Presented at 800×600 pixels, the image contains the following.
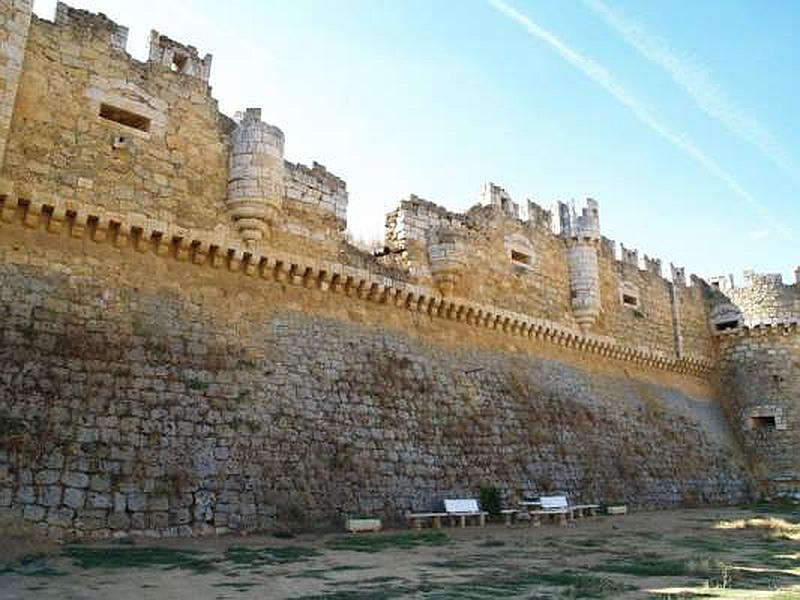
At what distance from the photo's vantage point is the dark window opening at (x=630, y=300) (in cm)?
2045

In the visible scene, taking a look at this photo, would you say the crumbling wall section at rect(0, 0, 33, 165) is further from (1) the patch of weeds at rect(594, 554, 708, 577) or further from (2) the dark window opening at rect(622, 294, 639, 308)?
(2) the dark window opening at rect(622, 294, 639, 308)

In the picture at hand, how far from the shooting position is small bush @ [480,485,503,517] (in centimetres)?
1290

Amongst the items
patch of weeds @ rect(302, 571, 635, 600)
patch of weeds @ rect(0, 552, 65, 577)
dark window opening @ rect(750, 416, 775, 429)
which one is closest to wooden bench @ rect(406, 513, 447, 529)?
patch of weeds @ rect(302, 571, 635, 600)

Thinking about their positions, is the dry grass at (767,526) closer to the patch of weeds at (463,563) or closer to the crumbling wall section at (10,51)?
the patch of weeds at (463,563)

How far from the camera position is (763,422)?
902 inches

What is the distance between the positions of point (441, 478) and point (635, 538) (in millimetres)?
3479

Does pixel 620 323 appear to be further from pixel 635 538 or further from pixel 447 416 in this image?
pixel 635 538

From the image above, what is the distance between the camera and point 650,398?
2022cm

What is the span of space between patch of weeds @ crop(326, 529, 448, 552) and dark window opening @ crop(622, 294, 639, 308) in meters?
12.0

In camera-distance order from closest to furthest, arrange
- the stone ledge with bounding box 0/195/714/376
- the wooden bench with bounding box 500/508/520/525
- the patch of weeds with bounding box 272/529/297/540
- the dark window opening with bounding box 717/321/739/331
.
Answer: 1. the patch of weeds with bounding box 272/529/297/540
2. the stone ledge with bounding box 0/195/714/376
3. the wooden bench with bounding box 500/508/520/525
4. the dark window opening with bounding box 717/321/739/331

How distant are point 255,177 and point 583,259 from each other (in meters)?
10.3

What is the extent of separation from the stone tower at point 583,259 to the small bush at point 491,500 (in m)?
6.67

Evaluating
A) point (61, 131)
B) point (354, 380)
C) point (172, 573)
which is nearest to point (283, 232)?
point (354, 380)

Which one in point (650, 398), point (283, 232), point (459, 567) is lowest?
point (459, 567)
